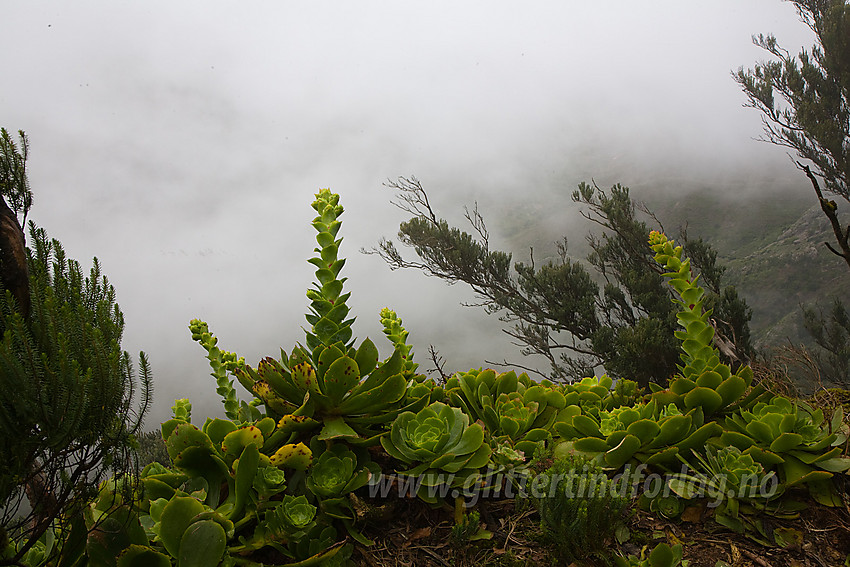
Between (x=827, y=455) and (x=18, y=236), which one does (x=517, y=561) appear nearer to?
(x=827, y=455)

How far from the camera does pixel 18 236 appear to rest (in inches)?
34.9

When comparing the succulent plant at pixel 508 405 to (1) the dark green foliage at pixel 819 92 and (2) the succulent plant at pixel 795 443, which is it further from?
(1) the dark green foliage at pixel 819 92

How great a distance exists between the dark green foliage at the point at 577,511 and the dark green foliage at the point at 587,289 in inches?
190

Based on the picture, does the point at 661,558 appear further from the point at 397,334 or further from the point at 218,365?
the point at 218,365

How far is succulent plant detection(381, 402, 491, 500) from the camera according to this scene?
1.09 meters

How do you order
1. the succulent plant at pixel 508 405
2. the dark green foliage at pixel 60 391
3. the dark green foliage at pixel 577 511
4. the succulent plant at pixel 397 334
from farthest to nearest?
the succulent plant at pixel 397 334 < the succulent plant at pixel 508 405 < the dark green foliage at pixel 577 511 < the dark green foliage at pixel 60 391

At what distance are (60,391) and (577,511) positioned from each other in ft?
2.89

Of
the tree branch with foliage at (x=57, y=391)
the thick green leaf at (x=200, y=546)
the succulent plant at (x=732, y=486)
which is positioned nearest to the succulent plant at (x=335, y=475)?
the thick green leaf at (x=200, y=546)

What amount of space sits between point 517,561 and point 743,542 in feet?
1.55

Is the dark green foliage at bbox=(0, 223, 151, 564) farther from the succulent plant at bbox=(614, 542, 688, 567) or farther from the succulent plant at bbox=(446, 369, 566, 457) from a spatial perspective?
the succulent plant at bbox=(614, 542, 688, 567)

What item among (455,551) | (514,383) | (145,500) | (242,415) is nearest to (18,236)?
(145,500)

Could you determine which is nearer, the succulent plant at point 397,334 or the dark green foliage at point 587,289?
the succulent plant at point 397,334

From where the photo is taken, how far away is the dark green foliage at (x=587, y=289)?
580cm

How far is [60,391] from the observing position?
77 cm
